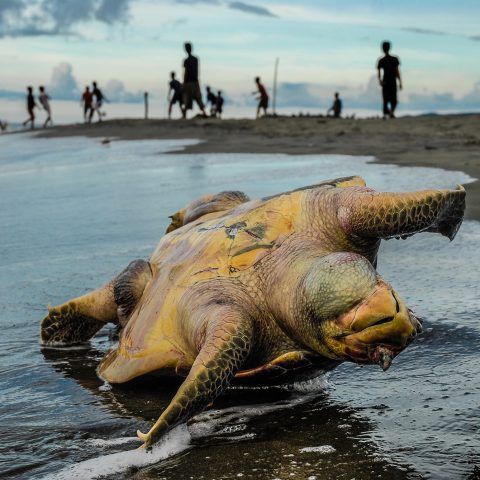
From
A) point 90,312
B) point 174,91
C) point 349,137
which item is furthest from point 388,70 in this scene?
point 90,312

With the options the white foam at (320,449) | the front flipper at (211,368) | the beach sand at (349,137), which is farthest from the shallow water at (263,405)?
the beach sand at (349,137)

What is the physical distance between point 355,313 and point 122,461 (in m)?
0.80

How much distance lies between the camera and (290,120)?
2347 centimetres

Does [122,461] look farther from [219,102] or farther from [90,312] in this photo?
[219,102]

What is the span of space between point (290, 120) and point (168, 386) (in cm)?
2041

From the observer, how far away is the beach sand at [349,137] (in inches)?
436

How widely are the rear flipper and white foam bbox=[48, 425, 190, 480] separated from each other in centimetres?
127

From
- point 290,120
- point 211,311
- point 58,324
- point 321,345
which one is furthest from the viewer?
point 290,120

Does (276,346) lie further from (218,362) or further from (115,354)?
(115,354)

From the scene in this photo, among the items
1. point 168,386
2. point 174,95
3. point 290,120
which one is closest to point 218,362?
point 168,386

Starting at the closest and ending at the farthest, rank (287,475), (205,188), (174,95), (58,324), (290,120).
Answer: (287,475)
(58,324)
(205,188)
(290,120)
(174,95)

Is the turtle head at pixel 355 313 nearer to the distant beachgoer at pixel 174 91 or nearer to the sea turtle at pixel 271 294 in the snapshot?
the sea turtle at pixel 271 294

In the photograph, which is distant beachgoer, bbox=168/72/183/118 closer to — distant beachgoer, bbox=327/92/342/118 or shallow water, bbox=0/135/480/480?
distant beachgoer, bbox=327/92/342/118

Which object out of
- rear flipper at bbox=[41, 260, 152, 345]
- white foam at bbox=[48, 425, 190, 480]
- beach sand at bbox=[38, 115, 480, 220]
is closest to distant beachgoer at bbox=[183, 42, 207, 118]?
beach sand at bbox=[38, 115, 480, 220]
